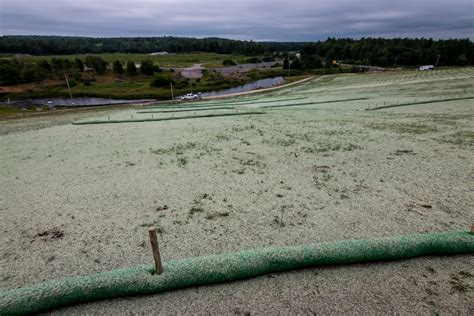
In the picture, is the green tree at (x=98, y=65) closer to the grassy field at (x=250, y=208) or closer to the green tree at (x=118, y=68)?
the green tree at (x=118, y=68)

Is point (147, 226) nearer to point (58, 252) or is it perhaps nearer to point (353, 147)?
point (58, 252)

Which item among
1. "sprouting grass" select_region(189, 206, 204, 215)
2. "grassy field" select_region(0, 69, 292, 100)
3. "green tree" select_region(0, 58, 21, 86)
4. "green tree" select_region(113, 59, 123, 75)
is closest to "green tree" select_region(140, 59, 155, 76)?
"grassy field" select_region(0, 69, 292, 100)

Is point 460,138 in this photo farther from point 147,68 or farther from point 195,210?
point 147,68

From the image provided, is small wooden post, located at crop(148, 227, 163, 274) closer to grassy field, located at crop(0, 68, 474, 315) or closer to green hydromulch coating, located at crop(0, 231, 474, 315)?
green hydromulch coating, located at crop(0, 231, 474, 315)

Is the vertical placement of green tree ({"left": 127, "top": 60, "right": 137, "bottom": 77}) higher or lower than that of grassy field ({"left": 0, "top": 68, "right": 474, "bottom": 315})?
lower

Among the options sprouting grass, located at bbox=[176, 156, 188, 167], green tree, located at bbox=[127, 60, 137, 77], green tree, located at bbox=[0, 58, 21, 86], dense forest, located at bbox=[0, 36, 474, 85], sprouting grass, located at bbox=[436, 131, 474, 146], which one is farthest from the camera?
green tree, located at bbox=[127, 60, 137, 77]

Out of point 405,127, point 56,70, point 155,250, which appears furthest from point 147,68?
point 155,250

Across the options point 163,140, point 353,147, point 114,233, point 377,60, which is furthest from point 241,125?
point 377,60
